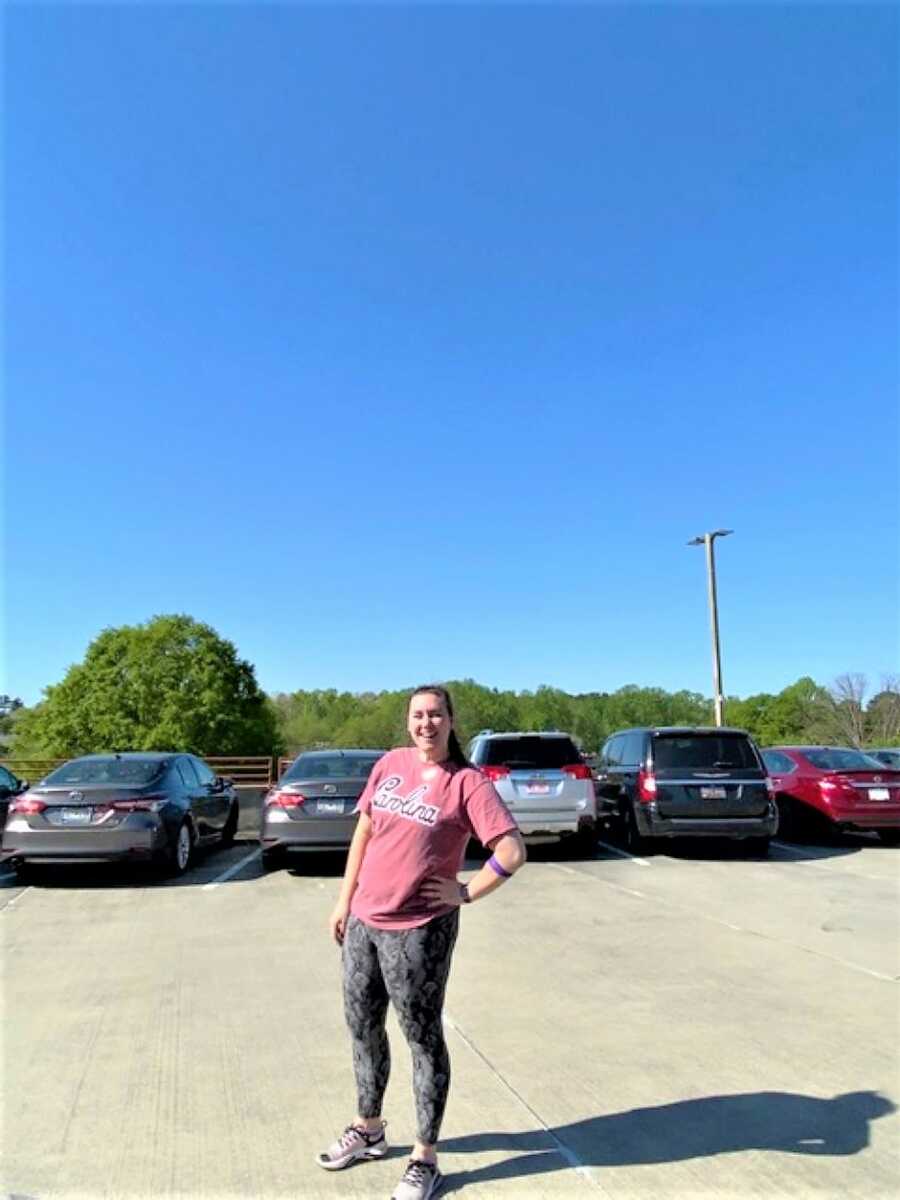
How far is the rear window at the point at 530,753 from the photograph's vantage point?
37.9 feet

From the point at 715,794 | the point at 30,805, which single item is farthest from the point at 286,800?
the point at 715,794

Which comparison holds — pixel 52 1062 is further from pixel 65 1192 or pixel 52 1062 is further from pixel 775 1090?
pixel 775 1090

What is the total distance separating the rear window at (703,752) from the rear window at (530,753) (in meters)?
1.18

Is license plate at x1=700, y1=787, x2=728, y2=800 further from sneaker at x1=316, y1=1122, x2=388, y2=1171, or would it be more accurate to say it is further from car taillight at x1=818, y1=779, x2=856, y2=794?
sneaker at x1=316, y1=1122, x2=388, y2=1171

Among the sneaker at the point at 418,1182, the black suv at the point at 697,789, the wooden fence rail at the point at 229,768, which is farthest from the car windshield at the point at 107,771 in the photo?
the wooden fence rail at the point at 229,768

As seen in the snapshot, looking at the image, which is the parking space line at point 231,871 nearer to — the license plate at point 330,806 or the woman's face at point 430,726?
the license plate at point 330,806

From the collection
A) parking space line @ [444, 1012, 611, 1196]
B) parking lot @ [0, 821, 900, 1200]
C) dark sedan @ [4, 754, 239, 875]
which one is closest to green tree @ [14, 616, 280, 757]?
dark sedan @ [4, 754, 239, 875]

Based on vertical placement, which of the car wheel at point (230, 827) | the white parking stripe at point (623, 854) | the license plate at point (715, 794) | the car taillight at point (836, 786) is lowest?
the white parking stripe at point (623, 854)

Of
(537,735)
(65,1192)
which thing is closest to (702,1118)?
(65,1192)

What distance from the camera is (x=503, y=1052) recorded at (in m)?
4.59

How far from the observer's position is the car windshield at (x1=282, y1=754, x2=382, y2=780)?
10.5 meters

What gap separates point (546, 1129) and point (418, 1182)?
2.53 ft

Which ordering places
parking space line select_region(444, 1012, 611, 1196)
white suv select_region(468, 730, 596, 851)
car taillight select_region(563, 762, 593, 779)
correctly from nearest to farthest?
parking space line select_region(444, 1012, 611, 1196)
white suv select_region(468, 730, 596, 851)
car taillight select_region(563, 762, 593, 779)

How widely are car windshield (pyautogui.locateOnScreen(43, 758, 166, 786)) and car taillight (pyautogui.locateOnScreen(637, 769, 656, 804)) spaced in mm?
5918
